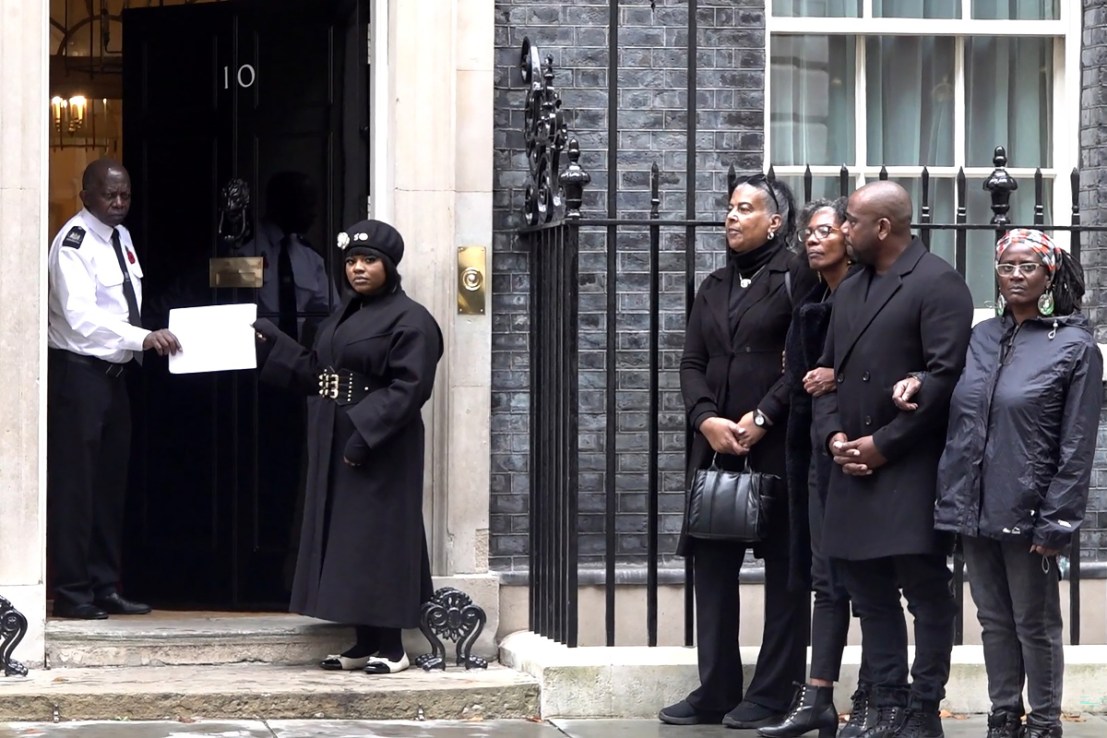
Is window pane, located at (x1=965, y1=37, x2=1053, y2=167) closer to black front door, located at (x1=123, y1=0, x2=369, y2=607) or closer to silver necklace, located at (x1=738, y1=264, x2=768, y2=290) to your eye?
silver necklace, located at (x1=738, y1=264, x2=768, y2=290)

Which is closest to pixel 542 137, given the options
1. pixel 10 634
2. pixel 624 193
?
pixel 624 193

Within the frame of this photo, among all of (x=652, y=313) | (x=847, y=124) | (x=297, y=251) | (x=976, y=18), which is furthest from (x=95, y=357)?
(x=976, y=18)

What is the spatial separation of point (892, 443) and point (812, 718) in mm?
1089

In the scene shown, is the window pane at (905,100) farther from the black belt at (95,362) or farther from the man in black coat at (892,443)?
the black belt at (95,362)

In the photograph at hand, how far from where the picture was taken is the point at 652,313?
25.4 feet

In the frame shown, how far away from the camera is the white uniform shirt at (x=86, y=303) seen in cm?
827

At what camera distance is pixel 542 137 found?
7.95 meters

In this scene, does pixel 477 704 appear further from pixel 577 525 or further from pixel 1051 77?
pixel 1051 77

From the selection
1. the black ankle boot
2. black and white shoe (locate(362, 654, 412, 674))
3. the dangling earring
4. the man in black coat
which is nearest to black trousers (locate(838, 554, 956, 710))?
the man in black coat

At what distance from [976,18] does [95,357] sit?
13.4 feet

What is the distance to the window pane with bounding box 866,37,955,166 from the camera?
891cm

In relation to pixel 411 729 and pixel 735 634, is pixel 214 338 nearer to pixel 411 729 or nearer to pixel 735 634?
pixel 411 729

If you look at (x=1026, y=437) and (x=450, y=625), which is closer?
(x=1026, y=437)

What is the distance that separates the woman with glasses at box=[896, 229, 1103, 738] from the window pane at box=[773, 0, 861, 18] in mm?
2443
